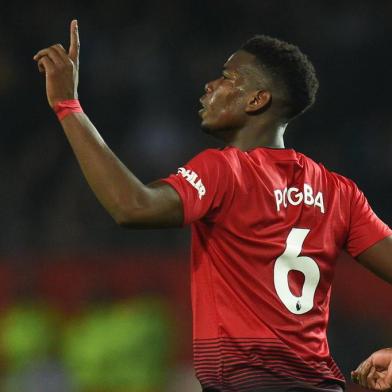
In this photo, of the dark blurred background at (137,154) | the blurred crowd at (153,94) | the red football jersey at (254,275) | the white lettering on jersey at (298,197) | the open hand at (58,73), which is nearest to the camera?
the open hand at (58,73)

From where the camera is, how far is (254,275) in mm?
2992

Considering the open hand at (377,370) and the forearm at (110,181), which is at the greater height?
the forearm at (110,181)

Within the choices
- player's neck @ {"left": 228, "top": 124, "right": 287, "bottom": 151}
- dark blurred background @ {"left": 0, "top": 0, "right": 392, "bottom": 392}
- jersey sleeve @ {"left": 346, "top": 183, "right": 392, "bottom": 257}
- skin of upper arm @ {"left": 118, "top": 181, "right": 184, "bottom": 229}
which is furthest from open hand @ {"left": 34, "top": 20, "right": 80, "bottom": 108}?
dark blurred background @ {"left": 0, "top": 0, "right": 392, "bottom": 392}

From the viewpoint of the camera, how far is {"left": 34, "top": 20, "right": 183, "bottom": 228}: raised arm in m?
2.69

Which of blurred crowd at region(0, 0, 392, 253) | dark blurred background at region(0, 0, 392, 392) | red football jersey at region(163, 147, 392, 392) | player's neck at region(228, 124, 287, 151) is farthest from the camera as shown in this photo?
blurred crowd at region(0, 0, 392, 253)

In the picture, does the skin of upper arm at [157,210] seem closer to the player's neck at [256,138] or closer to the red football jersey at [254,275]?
the red football jersey at [254,275]

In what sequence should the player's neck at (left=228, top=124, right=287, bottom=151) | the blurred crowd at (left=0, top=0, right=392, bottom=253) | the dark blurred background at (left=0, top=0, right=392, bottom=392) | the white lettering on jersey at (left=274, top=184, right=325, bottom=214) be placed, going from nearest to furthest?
the white lettering on jersey at (left=274, top=184, right=325, bottom=214) → the player's neck at (left=228, top=124, right=287, bottom=151) → the dark blurred background at (left=0, top=0, right=392, bottom=392) → the blurred crowd at (left=0, top=0, right=392, bottom=253)

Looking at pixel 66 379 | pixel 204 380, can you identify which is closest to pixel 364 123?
pixel 66 379

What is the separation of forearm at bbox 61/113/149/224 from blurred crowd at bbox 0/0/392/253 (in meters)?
4.22

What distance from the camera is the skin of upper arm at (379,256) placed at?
10.9 feet

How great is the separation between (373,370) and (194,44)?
675 cm

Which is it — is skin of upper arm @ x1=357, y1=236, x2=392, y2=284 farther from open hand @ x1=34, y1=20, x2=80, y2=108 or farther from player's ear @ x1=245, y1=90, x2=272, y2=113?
open hand @ x1=34, y1=20, x2=80, y2=108

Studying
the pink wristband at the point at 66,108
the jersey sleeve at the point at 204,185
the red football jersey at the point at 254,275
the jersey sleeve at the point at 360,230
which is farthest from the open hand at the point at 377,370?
the pink wristband at the point at 66,108

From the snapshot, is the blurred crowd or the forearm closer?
the forearm
